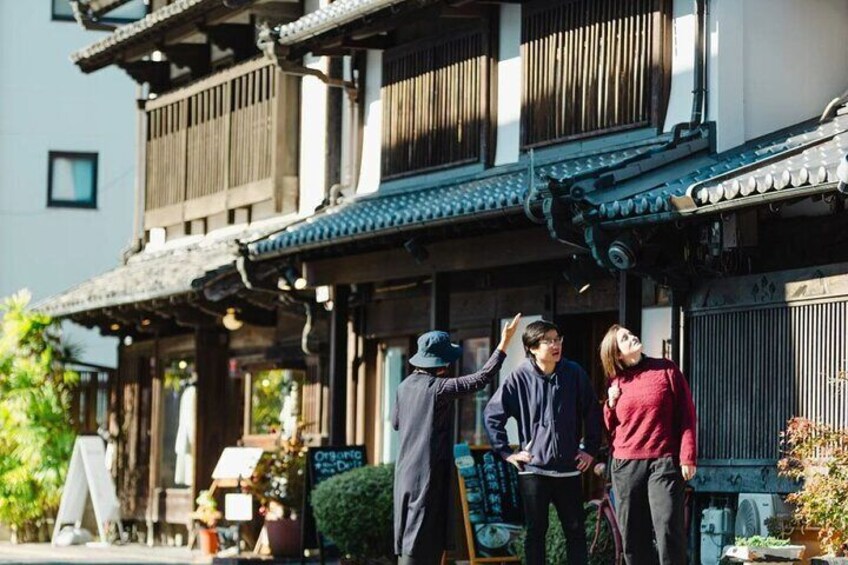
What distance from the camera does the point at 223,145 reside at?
85.9 ft

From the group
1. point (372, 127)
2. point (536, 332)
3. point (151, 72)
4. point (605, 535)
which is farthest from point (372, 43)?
point (536, 332)

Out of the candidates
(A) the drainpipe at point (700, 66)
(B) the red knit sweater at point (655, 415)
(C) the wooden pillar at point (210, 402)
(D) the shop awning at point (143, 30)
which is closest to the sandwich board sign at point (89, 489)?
(C) the wooden pillar at point (210, 402)

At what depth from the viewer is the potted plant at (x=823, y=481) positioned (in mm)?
13008

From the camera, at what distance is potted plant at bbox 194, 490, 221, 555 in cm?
2411

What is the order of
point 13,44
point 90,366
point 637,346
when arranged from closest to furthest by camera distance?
point 637,346 < point 90,366 < point 13,44

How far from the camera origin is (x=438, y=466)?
45.5 feet

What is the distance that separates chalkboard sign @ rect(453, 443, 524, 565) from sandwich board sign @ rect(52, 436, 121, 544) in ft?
36.1

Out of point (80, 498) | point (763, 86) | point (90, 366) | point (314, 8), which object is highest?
point (314, 8)

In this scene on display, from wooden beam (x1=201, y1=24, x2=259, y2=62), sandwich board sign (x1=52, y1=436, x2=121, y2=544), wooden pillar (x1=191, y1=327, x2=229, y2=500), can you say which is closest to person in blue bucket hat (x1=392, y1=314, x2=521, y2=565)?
wooden beam (x1=201, y1=24, x2=259, y2=62)

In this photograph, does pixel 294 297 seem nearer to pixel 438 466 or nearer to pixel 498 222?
pixel 498 222

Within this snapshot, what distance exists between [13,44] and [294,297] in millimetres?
15864

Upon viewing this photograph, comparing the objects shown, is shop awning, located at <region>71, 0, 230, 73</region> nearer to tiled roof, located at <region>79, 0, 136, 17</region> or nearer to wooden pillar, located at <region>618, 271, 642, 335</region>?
tiled roof, located at <region>79, 0, 136, 17</region>

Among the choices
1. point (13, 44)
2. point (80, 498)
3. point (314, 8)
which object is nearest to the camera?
point (314, 8)

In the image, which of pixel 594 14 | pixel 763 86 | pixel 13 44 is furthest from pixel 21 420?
pixel 763 86
